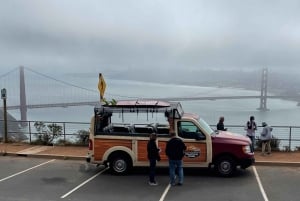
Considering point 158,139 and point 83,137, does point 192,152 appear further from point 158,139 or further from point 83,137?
point 83,137

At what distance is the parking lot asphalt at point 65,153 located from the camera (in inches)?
519

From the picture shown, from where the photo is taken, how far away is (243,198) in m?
9.13

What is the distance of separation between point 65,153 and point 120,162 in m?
4.09

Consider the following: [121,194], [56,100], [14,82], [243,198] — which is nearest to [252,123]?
[243,198]

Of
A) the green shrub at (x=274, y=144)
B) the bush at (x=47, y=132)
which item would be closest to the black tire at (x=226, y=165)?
the green shrub at (x=274, y=144)

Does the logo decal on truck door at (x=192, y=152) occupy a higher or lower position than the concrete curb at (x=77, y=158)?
higher

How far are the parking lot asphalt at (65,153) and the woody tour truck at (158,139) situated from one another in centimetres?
219

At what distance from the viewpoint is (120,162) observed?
458 inches

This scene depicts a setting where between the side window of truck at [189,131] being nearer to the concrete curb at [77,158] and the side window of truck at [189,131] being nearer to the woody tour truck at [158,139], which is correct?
the woody tour truck at [158,139]

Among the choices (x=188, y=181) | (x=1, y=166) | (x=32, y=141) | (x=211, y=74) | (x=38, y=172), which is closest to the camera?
(x=188, y=181)

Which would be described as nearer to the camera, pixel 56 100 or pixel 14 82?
pixel 56 100

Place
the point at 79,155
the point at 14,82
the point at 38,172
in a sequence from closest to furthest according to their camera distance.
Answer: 1. the point at 38,172
2. the point at 79,155
3. the point at 14,82

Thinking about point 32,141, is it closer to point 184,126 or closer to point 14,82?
point 184,126

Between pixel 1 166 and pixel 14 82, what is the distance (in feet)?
220
